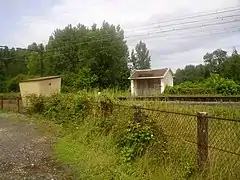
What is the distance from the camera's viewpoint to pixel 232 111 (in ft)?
21.2

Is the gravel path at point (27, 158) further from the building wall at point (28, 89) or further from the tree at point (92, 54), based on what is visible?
the tree at point (92, 54)

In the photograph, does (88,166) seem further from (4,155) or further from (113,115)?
(4,155)

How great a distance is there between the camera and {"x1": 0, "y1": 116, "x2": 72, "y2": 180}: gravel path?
6.11 m

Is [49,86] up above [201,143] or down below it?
above

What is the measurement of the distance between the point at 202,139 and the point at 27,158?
438 centimetres

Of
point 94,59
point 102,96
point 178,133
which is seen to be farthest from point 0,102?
point 94,59

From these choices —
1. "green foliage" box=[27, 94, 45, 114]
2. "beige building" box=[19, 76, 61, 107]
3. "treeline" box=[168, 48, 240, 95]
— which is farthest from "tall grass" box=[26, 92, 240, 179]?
"treeline" box=[168, 48, 240, 95]

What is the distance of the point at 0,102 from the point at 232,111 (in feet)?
63.6

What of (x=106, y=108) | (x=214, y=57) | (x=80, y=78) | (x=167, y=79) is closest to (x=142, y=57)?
(x=214, y=57)

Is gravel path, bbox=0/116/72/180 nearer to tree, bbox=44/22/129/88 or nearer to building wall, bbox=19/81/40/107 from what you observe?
building wall, bbox=19/81/40/107

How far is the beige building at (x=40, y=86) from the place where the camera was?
20.7m

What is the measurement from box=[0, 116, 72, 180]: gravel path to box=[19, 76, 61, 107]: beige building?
9.42 metres

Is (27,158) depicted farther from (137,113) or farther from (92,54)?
(92,54)

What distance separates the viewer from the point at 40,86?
20.8 m
